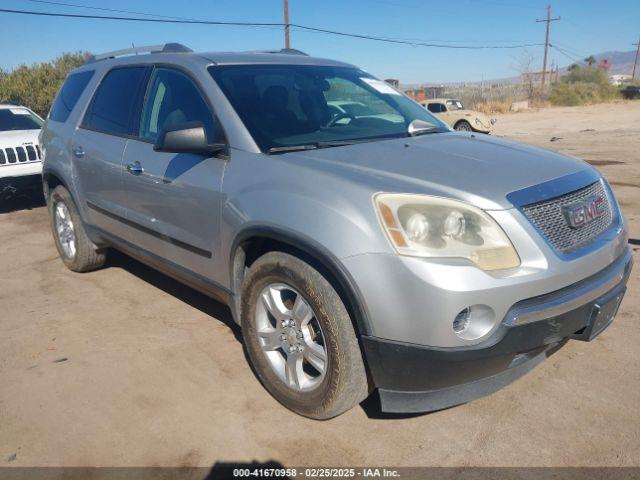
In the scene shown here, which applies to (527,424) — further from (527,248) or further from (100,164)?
(100,164)

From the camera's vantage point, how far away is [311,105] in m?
3.42

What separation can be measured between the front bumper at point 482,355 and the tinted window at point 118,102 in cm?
252

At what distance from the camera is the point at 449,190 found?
2324 mm

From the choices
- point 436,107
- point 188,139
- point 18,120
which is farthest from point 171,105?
point 436,107

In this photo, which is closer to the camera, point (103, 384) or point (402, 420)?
point (402, 420)

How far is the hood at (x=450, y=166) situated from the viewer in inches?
92.3

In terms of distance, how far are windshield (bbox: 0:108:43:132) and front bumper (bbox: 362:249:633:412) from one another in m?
Result: 8.11

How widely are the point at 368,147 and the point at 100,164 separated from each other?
2.22 metres

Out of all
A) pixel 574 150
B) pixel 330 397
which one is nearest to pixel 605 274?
pixel 330 397

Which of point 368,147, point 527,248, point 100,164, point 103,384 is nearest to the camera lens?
point 527,248

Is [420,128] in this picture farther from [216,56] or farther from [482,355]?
[482,355]

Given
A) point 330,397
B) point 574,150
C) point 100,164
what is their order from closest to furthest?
point 330,397 → point 100,164 → point 574,150

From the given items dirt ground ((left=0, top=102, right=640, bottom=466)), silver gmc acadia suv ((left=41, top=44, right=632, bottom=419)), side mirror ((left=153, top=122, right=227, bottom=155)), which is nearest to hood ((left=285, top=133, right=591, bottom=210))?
silver gmc acadia suv ((left=41, top=44, right=632, bottom=419))

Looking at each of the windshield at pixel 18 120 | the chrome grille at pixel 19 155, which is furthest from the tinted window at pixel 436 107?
the chrome grille at pixel 19 155
